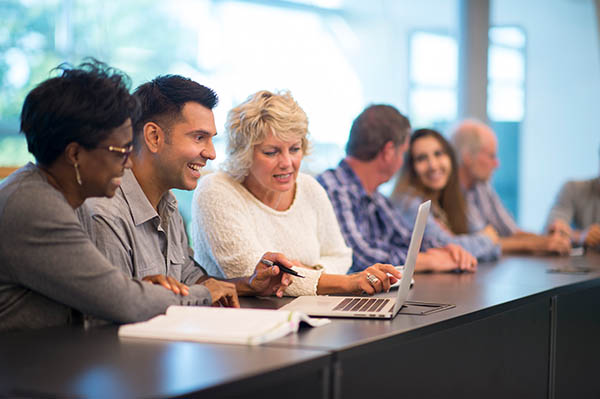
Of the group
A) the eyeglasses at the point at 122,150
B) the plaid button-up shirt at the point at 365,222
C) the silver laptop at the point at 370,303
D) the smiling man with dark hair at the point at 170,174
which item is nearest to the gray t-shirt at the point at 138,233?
the smiling man with dark hair at the point at 170,174

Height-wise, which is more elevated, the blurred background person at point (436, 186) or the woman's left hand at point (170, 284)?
the blurred background person at point (436, 186)

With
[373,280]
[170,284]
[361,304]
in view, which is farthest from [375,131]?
[170,284]

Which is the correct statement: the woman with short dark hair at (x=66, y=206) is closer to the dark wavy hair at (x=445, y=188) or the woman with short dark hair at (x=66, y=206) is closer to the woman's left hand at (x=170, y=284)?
the woman's left hand at (x=170, y=284)

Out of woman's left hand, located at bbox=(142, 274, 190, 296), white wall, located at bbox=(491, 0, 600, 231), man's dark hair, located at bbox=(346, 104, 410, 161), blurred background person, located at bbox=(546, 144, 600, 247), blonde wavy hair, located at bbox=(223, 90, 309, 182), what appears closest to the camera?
woman's left hand, located at bbox=(142, 274, 190, 296)

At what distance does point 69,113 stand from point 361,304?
2.77 ft

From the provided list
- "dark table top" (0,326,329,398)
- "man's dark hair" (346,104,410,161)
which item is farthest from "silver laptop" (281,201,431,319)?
"man's dark hair" (346,104,410,161)

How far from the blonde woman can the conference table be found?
195mm

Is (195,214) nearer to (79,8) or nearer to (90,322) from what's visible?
(90,322)

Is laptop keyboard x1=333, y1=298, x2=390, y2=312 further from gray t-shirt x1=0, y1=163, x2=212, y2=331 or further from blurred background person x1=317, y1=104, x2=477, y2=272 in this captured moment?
blurred background person x1=317, y1=104, x2=477, y2=272

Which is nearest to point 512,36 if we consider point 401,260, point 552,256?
point 552,256

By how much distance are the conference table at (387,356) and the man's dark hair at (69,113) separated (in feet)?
1.25

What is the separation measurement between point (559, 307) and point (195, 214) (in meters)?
1.24

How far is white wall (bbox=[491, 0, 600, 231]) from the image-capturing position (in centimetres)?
659

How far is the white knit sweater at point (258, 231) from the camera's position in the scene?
223 centimetres
